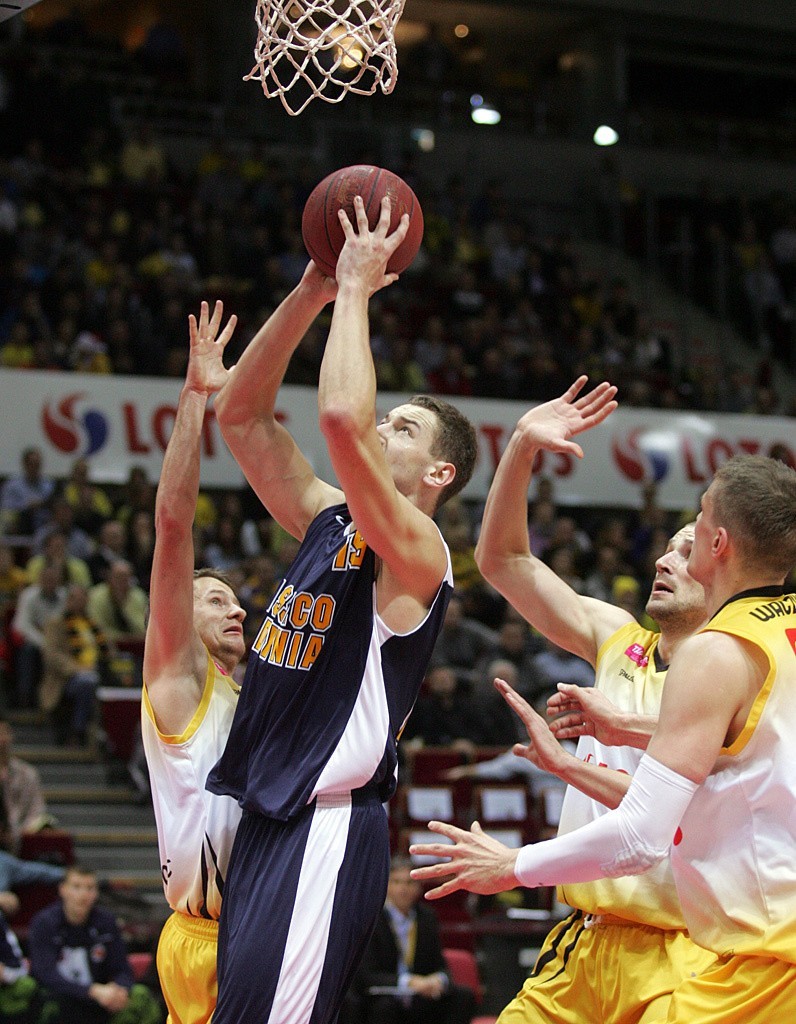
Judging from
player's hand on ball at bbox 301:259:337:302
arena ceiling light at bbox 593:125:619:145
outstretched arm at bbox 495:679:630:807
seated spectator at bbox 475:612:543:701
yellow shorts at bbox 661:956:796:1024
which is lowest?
yellow shorts at bbox 661:956:796:1024

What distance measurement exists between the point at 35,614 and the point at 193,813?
318 inches

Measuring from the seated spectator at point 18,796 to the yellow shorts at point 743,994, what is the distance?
7137 mm

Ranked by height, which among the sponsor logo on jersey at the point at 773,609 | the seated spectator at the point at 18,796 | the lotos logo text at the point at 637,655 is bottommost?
the seated spectator at the point at 18,796

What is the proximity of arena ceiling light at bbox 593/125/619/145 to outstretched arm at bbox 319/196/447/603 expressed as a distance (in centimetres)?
1946

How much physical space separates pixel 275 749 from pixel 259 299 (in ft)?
42.9

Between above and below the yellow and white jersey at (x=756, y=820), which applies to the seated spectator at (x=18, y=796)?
below

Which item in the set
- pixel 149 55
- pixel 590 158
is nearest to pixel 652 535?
pixel 590 158

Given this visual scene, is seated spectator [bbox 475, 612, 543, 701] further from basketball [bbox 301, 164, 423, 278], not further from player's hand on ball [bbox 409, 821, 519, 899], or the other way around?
player's hand on ball [bbox 409, 821, 519, 899]

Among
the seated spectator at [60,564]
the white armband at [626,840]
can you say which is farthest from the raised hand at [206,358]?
the seated spectator at [60,564]

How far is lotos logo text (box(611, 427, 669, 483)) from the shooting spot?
15930mm

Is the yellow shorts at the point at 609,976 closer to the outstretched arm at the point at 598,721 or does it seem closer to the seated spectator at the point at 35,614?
the outstretched arm at the point at 598,721

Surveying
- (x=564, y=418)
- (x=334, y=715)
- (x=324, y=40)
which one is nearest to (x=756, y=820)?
(x=334, y=715)

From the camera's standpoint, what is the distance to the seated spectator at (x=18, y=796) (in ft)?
32.0

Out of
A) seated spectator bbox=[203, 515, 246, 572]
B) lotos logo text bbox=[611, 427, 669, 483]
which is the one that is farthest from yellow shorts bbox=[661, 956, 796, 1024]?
lotos logo text bbox=[611, 427, 669, 483]
